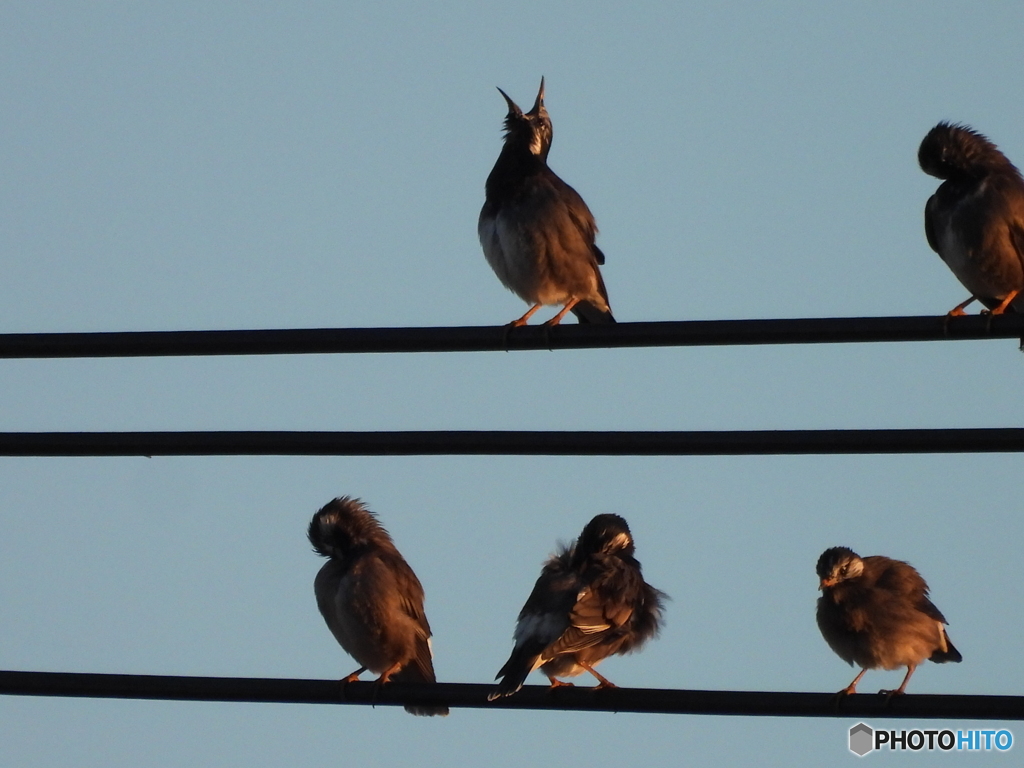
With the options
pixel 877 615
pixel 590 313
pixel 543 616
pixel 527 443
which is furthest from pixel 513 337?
pixel 590 313

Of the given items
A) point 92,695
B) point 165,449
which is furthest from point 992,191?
point 92,695

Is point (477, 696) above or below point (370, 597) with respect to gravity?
below

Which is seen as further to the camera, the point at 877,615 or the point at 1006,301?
the point at 877,615

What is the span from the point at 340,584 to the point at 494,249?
6.54 feet

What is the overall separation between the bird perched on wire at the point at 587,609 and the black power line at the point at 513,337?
1877 millimetres

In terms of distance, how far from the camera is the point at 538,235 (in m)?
8.59

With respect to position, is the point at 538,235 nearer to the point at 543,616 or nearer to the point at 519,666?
the point at 543,616

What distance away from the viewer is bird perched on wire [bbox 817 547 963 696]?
7.61 m

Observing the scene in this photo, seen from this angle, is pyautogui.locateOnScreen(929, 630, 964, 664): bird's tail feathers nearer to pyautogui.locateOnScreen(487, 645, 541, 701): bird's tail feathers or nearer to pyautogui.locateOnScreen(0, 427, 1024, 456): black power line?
pyautogui.locateOnScreen(487, 645, 541, 701): bird's tail feathers

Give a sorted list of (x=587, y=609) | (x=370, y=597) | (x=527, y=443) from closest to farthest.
Answer: (x=527, y=443) < (x=587, y=609) < (x=370, y=597)

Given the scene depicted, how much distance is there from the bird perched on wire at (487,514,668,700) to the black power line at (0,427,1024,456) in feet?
6.12

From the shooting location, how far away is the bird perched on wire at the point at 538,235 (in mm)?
8609

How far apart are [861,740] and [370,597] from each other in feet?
8.04

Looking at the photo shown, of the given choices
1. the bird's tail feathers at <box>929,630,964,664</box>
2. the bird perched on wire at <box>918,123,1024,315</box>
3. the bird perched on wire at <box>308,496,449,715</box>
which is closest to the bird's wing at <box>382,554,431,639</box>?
the bird perched on wire at <box>308,496,449,715</box>
